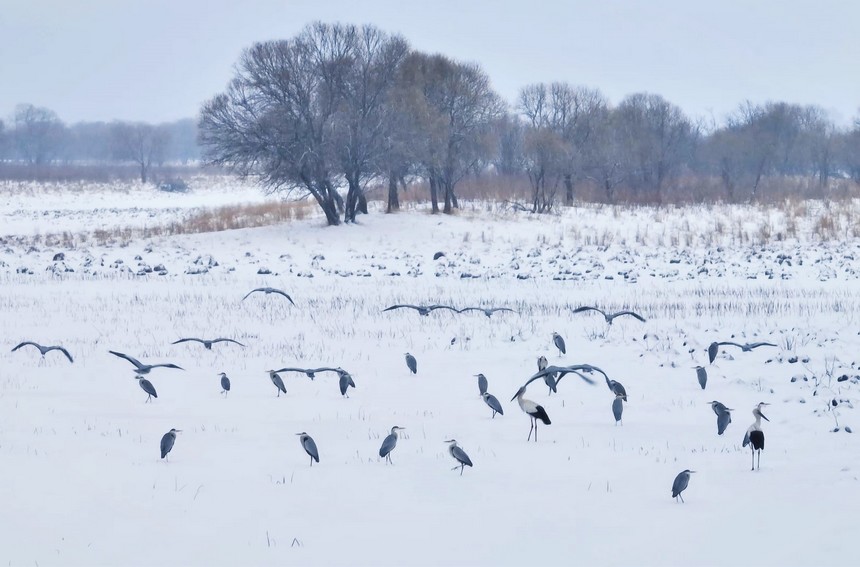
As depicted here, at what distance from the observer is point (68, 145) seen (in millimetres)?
164625

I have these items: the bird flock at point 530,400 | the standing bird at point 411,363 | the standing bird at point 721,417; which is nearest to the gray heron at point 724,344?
the bird flock at point 530,400

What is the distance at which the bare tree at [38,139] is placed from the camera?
5261 inches

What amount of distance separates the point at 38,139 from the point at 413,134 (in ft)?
361

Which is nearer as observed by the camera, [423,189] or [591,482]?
[591,482]

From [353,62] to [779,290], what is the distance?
72.1 ft

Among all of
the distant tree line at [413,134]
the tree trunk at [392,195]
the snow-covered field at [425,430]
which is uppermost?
the distant tree line at [413,134]

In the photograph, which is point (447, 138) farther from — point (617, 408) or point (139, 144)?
point (139, 144)

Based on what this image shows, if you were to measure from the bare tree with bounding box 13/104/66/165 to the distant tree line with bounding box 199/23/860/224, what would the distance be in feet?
291

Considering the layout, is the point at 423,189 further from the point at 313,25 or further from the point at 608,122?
the point at 313,25

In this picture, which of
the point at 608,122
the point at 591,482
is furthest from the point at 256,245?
the point at 608,122

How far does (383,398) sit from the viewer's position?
36.6 feet

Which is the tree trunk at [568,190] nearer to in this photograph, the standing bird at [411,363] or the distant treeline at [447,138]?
the distant treeline at [447,138]

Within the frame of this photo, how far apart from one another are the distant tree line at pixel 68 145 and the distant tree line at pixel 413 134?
52.2m

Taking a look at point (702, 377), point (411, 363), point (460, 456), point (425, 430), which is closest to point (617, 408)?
point (702, 377)
